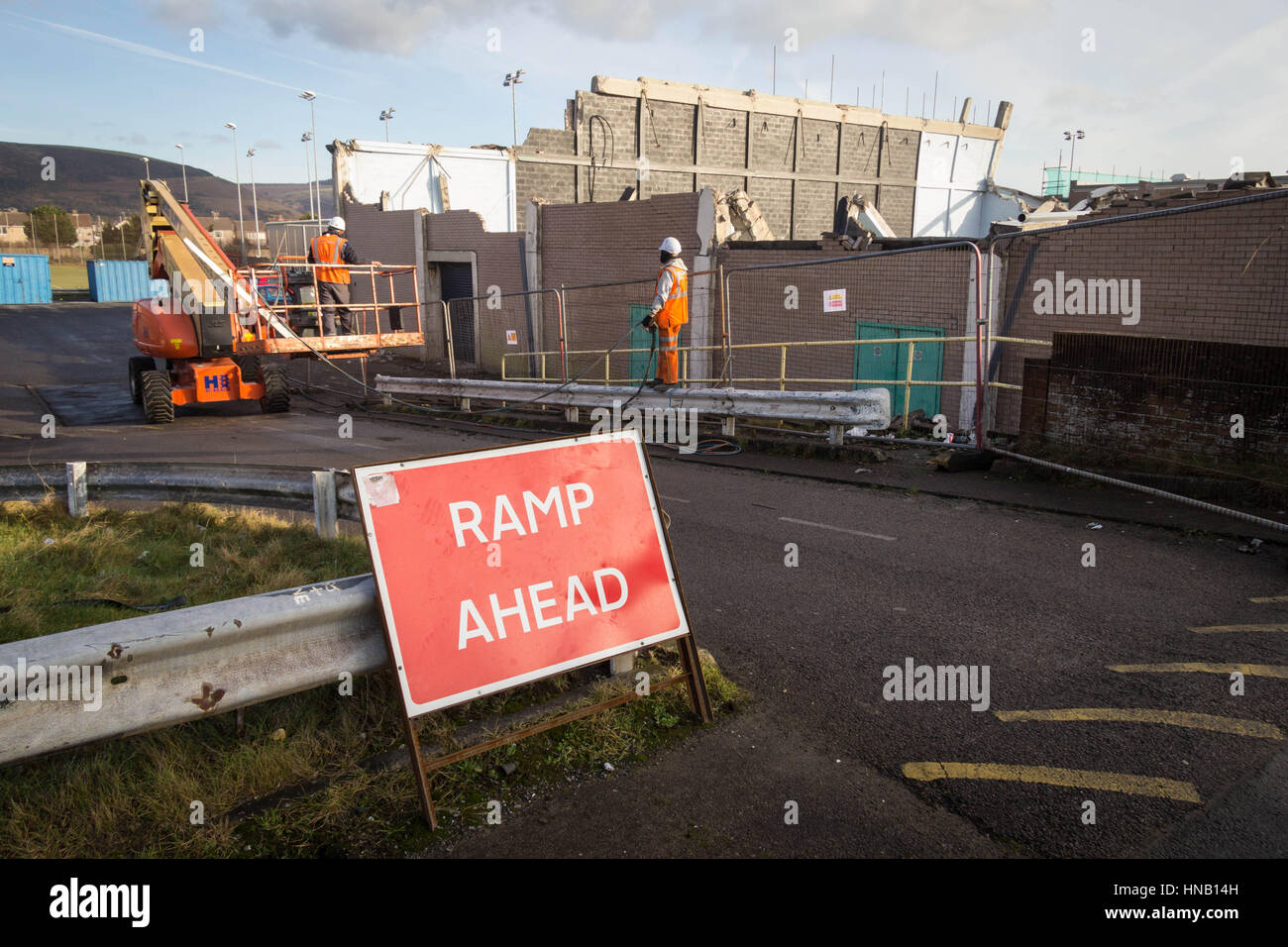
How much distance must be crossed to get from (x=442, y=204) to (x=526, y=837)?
32.2 meters

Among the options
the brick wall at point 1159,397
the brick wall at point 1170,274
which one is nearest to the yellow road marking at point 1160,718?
the brick wall at point 1159,397

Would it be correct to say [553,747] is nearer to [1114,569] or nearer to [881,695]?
[881,695]

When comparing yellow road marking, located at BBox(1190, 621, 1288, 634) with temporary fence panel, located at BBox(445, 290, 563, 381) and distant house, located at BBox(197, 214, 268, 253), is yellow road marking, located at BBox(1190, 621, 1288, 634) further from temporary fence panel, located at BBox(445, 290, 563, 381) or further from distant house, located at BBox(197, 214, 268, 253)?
distant house, located at BBox(197, 214, 268, 253)

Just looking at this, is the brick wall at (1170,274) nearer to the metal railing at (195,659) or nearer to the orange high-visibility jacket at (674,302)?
the orange high-visibility jacket at (674,302)

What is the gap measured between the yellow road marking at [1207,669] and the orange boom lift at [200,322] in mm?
12844

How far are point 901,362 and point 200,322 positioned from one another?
40.4 ft

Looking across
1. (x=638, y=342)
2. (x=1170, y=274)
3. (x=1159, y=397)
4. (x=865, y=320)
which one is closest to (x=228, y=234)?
(x=638, y=342)

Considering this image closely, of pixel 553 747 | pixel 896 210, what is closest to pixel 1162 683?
pixel 553 747

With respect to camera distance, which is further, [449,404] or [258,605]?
[449,404]

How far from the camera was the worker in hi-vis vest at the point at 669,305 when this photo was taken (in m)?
12.0

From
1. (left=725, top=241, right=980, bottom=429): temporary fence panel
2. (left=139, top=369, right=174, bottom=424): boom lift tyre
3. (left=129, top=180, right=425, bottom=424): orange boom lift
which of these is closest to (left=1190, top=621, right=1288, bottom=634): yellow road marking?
(left=725, top=241, right=980, bottom=429): temporary fence panel

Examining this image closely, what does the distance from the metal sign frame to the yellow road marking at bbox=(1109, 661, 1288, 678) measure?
2.40 metres

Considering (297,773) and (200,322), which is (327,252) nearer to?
(200,322)
